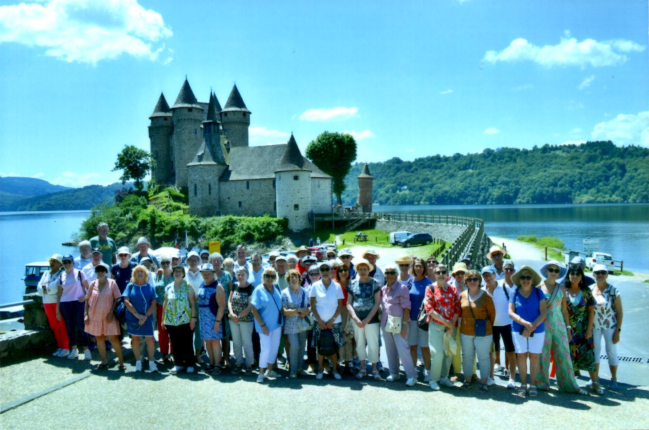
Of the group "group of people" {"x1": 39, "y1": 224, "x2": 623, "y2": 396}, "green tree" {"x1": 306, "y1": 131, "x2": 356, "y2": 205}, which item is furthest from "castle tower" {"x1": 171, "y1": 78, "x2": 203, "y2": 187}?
"group of people" {"x1": 39, "y1": 224, "x2": 623, "y2": 396}

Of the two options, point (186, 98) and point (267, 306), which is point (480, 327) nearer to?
point (267, 306)

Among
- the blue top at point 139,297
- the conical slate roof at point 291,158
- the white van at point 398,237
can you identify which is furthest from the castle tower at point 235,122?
the blue top at point 139,297

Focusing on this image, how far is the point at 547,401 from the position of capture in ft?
20.9

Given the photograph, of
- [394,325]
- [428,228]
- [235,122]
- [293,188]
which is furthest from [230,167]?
[394,325]

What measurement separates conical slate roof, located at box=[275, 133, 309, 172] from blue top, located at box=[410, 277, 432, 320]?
38.6 metres

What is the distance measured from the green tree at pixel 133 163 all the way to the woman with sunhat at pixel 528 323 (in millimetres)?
62600

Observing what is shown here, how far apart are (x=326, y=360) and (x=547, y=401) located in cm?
334

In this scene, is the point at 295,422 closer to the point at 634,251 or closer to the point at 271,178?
the point at 271,178

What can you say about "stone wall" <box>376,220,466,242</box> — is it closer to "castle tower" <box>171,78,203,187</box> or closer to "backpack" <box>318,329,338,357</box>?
"castle tower" <box>171,78,203,187</box>

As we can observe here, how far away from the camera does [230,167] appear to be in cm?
5122

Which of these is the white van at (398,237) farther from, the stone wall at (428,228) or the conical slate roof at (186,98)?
the conical slate roof at (186,98)

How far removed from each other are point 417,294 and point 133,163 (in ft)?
203

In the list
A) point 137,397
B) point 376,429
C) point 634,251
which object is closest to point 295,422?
point 376,429

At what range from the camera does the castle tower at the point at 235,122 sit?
56.5 metres
